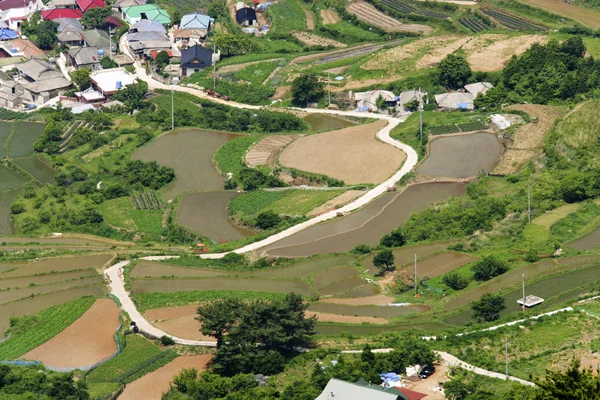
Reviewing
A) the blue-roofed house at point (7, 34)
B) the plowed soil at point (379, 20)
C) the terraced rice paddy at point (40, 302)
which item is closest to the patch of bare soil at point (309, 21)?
the plowed soil at point (379, 20)

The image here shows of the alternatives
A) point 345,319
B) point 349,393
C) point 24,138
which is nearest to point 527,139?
point 345,319

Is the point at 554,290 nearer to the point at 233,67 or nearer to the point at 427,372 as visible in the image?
the point at 427,372

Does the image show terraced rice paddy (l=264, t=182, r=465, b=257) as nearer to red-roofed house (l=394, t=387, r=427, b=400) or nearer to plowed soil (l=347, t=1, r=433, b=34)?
red-roofed house (l=394, t=387, r=427, b=400)

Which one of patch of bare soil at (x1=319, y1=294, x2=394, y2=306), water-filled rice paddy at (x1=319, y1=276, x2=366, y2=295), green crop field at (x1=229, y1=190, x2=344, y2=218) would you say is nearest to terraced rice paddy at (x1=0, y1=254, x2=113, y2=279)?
green crop field at (x1=229, y1=190, x2=344, y2=218)

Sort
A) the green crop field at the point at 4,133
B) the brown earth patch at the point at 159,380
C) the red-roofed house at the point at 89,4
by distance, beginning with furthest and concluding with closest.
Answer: the red-roofed house at the point at 89,4, the green crop field at the point at 4,133, the brown earth patch at the point at 159,380

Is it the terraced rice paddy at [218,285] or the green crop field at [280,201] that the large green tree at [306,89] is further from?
the terraced rice paddy at [218,285]

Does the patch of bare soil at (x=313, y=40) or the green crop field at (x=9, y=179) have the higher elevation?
the patch of bare soil at (x=313, y=40)
